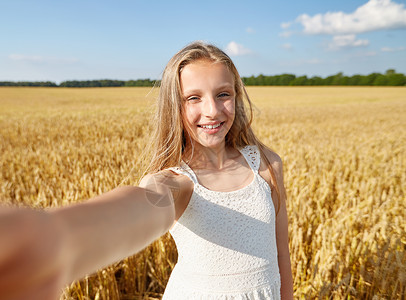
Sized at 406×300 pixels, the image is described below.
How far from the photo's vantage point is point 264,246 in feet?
3.72

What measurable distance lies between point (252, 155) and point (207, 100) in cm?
35

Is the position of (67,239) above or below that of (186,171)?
above

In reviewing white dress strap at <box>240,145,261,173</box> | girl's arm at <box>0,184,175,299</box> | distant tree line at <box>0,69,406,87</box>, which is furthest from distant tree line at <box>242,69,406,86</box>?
girl's arm at <box>0,184,175,299</box>

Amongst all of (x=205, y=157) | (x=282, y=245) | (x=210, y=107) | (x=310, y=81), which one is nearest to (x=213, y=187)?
(x=205, y=157)

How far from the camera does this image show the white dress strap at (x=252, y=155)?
4.20 ft

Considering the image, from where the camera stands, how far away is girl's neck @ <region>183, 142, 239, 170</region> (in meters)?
1.21

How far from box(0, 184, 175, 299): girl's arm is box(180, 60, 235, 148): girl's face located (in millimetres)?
634

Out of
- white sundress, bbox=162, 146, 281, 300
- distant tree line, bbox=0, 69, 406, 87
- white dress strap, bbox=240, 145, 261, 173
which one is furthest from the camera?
distant tree line, bbox=0, 69, 406, 87

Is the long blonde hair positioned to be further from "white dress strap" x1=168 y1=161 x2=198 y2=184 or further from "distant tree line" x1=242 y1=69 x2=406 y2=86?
"distant tree line" x1=242 y1=69 x2=406 y2=86

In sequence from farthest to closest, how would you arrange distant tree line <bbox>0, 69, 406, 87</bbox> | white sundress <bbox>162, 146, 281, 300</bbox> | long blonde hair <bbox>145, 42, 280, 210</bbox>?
1. distant tree line <bbox>0, 69, 406, 87</bbox>
2. long blonde hair <bbox>145, 42, 280, 210</bbox>
3. white sundress <bbox>162, 146, 281, 300</bbox>

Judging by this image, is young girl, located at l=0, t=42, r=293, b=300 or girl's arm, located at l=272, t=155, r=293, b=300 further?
girl's arm, located at l=272, t=155, r=293, b=300

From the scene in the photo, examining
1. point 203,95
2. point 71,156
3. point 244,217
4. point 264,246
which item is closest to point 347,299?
point 264,246

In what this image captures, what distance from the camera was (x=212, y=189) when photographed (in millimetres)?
1104

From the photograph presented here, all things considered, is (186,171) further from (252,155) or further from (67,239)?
(67,239)
